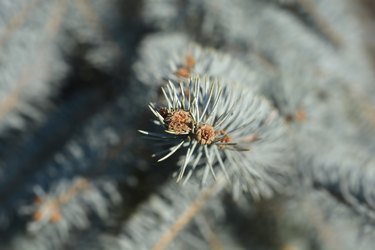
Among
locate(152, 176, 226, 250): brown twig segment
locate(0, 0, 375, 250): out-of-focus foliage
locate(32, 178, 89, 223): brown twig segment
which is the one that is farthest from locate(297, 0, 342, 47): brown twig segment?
locate(32, 178, 89, 223): brown twig segment

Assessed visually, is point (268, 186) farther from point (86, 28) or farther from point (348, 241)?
point (86, 28)

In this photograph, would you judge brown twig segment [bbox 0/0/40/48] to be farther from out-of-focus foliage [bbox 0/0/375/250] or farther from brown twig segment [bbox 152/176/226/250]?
brown twig segment [bbox 152/176/226/250]

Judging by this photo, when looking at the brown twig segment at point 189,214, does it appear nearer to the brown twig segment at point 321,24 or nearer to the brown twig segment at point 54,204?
the brown twig segment at point 54,204

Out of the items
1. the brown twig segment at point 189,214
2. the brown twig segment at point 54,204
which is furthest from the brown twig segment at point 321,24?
the brown twig segment at point 54,204

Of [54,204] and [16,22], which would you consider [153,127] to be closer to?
[54,204]

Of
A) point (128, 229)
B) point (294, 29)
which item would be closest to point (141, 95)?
point (128, 229)

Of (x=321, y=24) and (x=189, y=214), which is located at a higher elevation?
(x=321, y=24)

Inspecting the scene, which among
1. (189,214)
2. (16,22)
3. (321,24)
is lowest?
(189,214)

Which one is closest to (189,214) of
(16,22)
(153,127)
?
(153,127)
